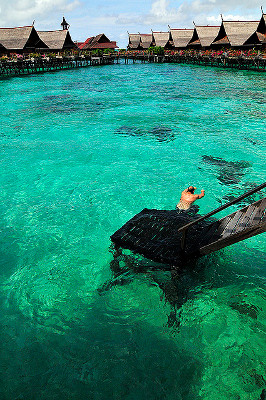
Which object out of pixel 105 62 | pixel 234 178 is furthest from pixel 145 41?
pixel 234 178

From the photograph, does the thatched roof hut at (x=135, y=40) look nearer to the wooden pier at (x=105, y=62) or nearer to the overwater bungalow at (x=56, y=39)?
the wooden pier at (x=105, y=62)

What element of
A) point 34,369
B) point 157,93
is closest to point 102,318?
point 34,369

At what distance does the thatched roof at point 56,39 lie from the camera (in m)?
48.8

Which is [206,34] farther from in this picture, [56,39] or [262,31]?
[56,39]

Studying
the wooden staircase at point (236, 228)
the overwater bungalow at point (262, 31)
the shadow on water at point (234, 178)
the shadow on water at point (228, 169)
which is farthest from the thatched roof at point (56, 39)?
the wooden staircase at point (236, 228)

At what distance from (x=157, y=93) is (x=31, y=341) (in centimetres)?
2573

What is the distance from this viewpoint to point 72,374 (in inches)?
161

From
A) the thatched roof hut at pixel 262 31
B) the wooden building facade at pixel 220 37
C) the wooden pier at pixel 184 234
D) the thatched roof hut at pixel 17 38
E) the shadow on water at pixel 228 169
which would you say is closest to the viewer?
the wooden pier at pixel 184 234

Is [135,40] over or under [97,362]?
over

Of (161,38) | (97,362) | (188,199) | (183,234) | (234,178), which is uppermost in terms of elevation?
(161,38)

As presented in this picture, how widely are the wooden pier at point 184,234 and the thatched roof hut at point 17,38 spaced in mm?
46810

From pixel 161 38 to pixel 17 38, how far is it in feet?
121

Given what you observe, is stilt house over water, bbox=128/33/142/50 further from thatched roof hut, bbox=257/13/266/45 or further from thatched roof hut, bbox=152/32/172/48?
thatched roof hut, bbox=257/13/266/45

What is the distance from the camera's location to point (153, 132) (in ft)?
48.7
